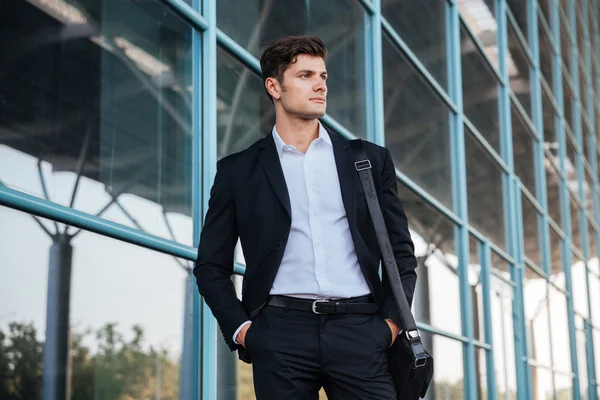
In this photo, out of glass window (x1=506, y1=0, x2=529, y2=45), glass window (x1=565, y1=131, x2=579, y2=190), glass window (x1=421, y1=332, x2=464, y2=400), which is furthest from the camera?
glass window (x1=565, y1=131, x2=579, y2=190)

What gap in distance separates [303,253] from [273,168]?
13.5 inches

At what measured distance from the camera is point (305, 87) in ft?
11.6

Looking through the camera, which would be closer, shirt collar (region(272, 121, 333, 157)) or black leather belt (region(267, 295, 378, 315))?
black leather belt (region(267, 295, 378, 315))

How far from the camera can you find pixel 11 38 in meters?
3.48

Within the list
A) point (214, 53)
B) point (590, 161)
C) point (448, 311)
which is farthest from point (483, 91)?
point (590, 161)

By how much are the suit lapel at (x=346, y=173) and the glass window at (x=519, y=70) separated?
11.7 m

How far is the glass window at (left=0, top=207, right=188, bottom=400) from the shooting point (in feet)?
11.0

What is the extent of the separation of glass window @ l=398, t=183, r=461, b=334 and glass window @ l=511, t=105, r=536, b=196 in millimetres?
5151

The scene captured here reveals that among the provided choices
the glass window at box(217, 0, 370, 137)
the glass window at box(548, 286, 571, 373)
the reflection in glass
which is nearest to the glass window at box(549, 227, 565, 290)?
the glass window at box(548, 286, 571, 373)

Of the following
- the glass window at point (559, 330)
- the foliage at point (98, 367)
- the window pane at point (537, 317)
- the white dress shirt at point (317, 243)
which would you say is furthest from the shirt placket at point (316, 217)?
the glass window at point (559, 330)

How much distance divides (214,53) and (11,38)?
1.61 metres

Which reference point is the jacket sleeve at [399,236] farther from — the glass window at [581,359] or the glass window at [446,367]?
the glass window at [581,359]

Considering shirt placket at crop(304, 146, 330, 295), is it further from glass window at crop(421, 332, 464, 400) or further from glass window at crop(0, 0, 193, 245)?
glass window at crop(421, 332, 464, 400)

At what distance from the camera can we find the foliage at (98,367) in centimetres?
331
